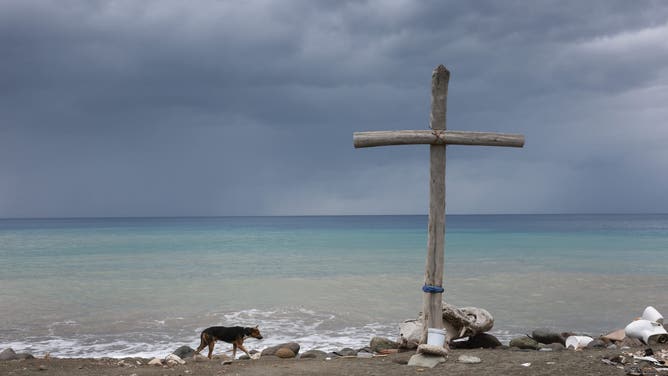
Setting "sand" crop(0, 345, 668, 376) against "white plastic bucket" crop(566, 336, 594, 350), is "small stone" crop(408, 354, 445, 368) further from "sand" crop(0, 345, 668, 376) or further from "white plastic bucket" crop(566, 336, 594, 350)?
"white plastic bucket" crop(566, 336, 594, 350)

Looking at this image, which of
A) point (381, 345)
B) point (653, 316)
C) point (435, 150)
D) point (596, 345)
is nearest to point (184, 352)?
point (381, 345)

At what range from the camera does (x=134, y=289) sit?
19.8 m

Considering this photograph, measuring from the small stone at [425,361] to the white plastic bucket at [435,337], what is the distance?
0.39 m

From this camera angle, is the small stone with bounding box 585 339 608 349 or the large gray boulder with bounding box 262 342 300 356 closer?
the small stone with bounding box 585 339 608 349

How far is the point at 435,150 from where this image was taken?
860 centimetres

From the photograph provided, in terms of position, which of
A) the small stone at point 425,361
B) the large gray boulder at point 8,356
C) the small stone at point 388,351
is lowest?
the large gray boulder at point 8,356

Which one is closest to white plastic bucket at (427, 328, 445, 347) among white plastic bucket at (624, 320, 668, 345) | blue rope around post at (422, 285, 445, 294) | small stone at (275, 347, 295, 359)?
blue rope around post at (422, 285, 445, 294)

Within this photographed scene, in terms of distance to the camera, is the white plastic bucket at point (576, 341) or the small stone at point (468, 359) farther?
the white plastic bucket at point (576, 341)

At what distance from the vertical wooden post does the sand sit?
88cm

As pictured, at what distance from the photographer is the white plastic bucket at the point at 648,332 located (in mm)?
8836

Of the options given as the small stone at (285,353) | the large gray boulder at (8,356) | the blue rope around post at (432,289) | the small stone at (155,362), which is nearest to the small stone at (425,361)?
the blue rope around post at (432,289)

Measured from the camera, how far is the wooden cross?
27.9ft

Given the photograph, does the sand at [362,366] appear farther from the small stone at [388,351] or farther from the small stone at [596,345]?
the small stone at [596,345]

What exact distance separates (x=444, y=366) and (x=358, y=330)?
5.22 meters
